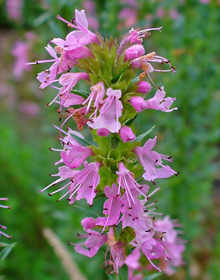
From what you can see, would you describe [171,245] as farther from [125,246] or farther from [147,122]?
[147,122]

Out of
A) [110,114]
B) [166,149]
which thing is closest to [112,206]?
[110,114]

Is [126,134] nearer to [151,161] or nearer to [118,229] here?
[151,161]

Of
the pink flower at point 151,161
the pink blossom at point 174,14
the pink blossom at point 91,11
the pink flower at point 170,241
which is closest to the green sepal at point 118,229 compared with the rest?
the pink flower at point 151,161

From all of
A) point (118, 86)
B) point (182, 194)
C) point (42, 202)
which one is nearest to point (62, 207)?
point (42, 202)

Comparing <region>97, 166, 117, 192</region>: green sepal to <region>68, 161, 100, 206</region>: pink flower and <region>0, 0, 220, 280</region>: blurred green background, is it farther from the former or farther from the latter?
<region>0, 0, 220, 280</region>: blurred green background

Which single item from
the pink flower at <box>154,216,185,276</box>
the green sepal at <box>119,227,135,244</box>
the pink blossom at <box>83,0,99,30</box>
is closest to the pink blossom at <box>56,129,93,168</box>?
the green sepal at <box>119,227,135,244</box>
